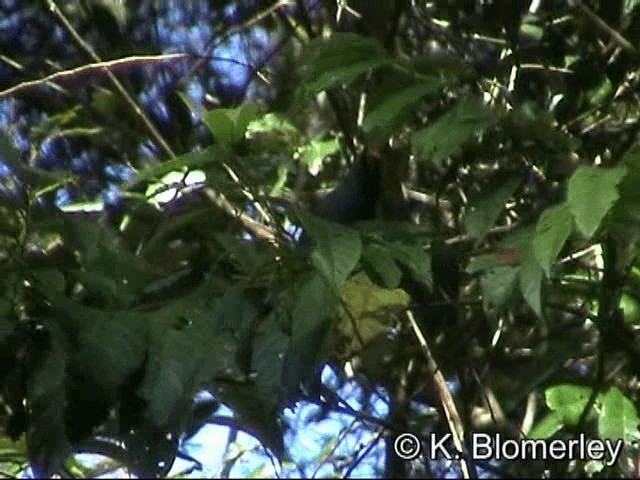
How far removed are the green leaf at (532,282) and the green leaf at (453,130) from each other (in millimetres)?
144

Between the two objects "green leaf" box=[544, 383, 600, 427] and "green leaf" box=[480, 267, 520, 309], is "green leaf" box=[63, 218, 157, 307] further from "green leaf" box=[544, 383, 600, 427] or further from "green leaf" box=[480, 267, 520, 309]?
"green leaf" box=[544, 383, 600, 427]

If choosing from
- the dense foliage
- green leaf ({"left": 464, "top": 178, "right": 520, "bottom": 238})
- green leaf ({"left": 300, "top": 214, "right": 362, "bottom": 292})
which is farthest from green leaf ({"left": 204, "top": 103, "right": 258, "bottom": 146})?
green leaf ({"left": 464, "top": 178, "right": 520, "bottom": 238})

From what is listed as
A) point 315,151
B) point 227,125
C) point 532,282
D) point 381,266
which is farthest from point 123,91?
point 532,282

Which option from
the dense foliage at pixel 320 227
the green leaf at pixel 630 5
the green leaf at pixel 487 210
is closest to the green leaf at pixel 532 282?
the dense foliage at pixel 320 227

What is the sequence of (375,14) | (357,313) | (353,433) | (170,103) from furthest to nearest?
(353,433) → (170,103) → (375,14) → (357,313)

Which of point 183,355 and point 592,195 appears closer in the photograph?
point 592,195

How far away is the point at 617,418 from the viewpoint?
5.83ft

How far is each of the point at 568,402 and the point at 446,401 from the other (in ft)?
0.82

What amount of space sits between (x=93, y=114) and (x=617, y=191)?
148 centimetres

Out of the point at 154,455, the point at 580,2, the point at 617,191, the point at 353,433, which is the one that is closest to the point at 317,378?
the point at 154,455

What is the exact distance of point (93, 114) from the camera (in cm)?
265

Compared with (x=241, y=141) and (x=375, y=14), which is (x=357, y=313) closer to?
(x=241, y=141)

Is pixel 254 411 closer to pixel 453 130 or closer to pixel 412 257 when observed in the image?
pixel 412 257

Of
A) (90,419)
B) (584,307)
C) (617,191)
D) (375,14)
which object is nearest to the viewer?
(617,191)
